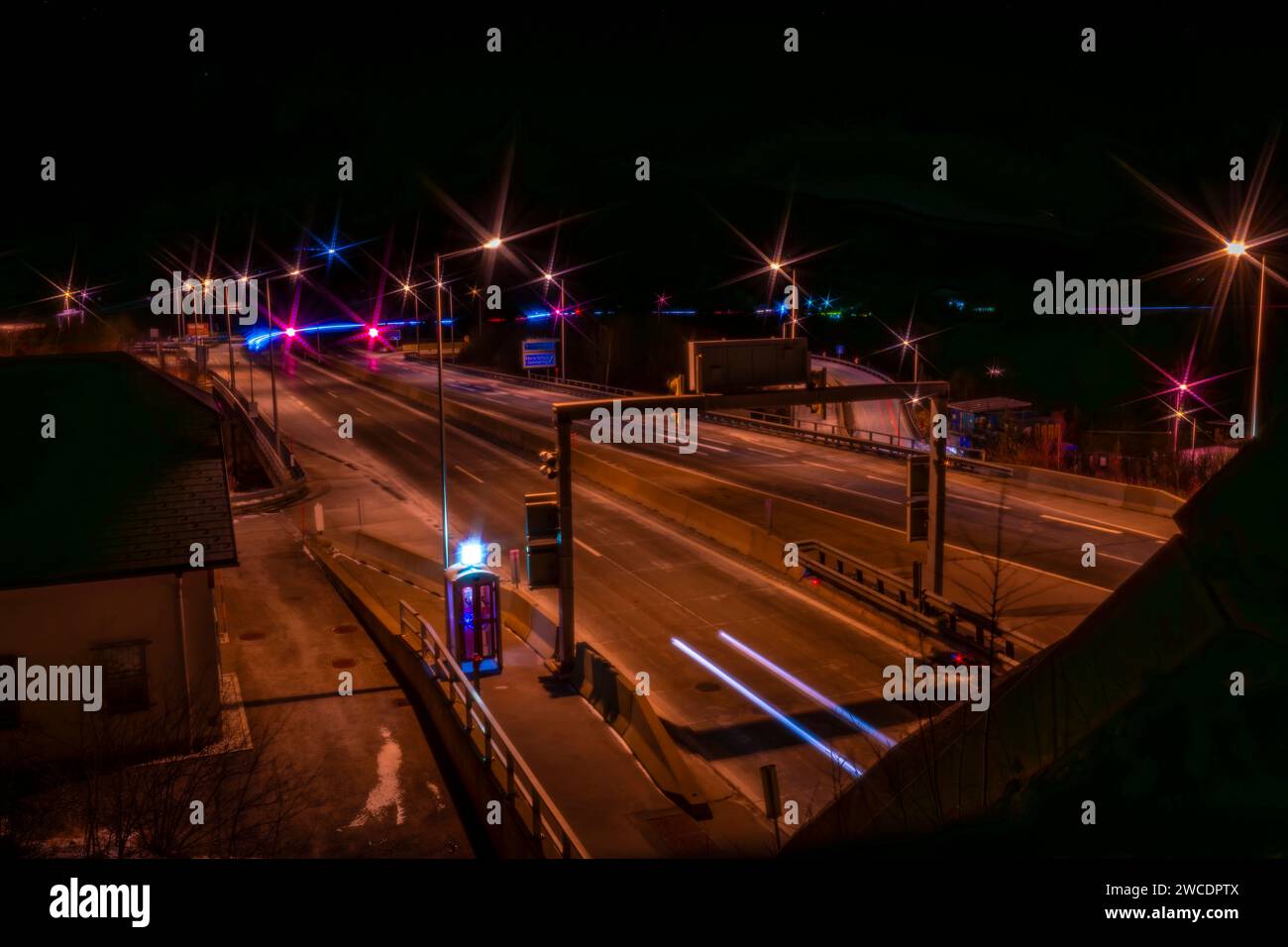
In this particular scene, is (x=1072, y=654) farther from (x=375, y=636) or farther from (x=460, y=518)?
(x=460, y=518)

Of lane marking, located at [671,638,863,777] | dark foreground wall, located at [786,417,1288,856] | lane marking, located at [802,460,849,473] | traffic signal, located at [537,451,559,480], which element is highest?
dark foreground wall, located at [786,417,1288,856]

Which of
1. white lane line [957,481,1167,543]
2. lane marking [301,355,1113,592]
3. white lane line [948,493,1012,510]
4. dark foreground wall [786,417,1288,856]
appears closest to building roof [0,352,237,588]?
lane marking [301,355,1113,592]

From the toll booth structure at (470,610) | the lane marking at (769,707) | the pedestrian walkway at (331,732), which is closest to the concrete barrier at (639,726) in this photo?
the toll booth structure at (470,610)

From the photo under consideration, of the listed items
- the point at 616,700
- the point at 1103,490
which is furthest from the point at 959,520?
the point at 616,700
